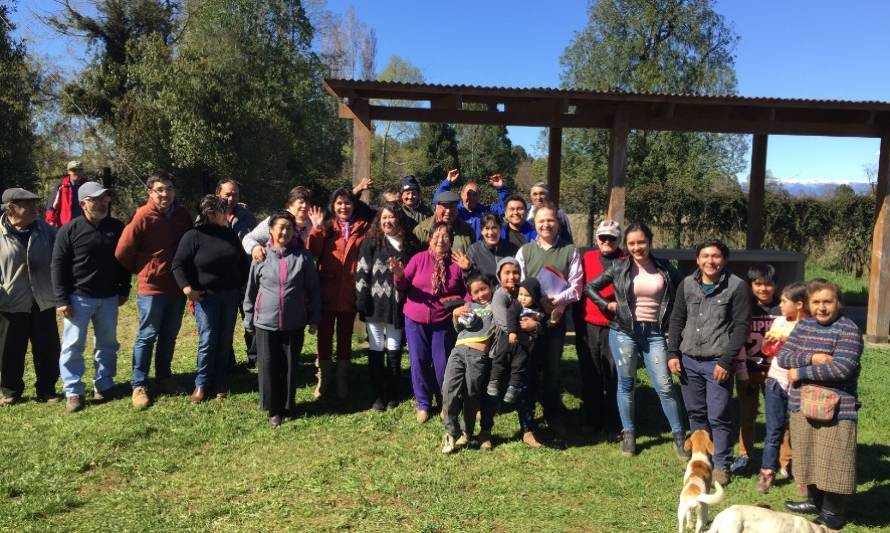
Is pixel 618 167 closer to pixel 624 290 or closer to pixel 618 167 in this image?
pixel 618 167

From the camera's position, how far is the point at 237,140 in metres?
18.5

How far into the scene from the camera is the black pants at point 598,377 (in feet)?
15.4

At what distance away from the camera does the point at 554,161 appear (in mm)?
8609

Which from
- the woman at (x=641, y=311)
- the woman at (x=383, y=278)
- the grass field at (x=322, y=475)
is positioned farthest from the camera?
the woman at (x=383, y=278)

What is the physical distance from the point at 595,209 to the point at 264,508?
1040cm

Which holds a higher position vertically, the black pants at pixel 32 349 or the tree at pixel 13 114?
the tree at pixel 13 114

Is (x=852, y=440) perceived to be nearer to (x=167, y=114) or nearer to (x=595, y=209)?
(x=595, y=209)

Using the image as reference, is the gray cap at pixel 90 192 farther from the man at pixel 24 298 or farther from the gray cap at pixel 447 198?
the gray cap at pixel 447 198

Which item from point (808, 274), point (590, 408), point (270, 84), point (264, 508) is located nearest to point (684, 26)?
point (808, 274)

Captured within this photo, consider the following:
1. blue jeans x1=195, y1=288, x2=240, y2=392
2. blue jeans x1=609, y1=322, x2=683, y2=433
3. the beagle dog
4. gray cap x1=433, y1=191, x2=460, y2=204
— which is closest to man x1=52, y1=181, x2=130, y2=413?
blue jeans x1=195, y1=288, x2=240, y2=392

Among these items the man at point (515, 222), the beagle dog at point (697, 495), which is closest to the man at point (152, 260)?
the man at point (515, 222)

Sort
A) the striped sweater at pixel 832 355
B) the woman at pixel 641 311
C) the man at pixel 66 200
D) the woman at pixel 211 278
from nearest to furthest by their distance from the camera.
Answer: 1. the striped sweater at pixel 832 355
2. the woman at pixel 641 311
3. the woman at pixel 211 278
4. the man at pixel 66 200

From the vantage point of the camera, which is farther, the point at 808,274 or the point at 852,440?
the point at 808,274

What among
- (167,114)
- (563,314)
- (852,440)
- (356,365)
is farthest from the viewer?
(167,114)
